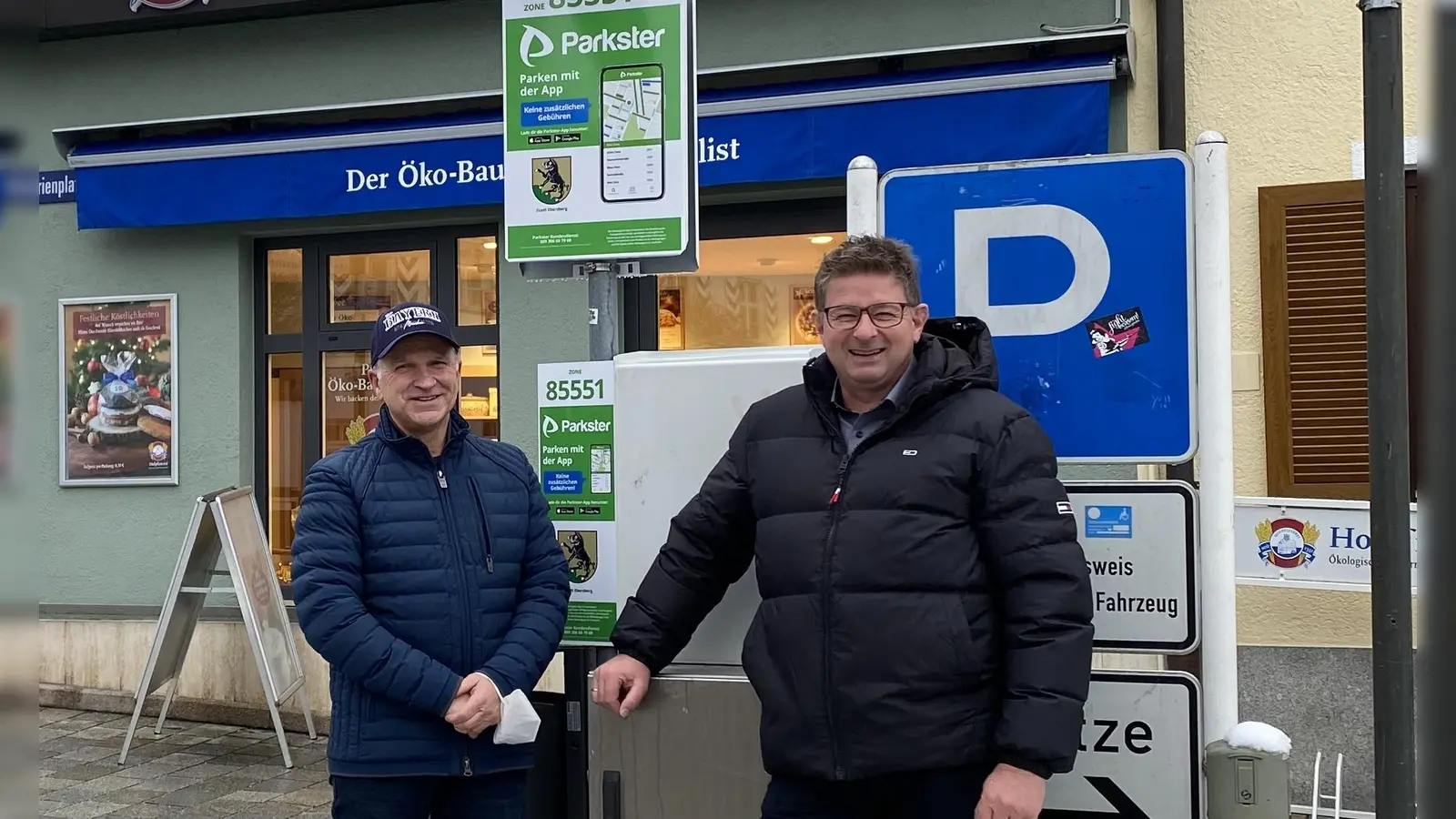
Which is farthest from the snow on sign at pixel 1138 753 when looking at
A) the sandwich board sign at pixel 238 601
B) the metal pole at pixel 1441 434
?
the sandwich board sign at pixel 238 601

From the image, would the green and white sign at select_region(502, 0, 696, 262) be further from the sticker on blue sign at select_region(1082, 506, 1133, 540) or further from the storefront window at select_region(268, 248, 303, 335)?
the storefront window at select_region(268, 248, 303, 335)

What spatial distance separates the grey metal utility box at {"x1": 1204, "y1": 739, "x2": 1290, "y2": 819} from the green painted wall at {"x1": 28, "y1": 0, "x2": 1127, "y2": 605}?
5.22 m

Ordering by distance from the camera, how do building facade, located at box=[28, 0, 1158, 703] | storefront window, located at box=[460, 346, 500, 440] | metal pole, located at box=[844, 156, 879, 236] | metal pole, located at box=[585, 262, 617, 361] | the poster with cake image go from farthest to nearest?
the poster with cake image < storefront window, located at box=[460, 346, 500, 440] < building facade, located at box=[28, 0, 1158, 703] < metal pole, located at box=[585, 262, 617, 361] < metal pole, located at box=[844, 156, 879, 236]

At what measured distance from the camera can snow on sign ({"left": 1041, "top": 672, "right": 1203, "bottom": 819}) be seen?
10.5 ft

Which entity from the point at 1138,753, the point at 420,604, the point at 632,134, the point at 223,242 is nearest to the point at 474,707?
the point at 420,604

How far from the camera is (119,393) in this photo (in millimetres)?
8359

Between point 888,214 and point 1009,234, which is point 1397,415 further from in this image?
point 888,214

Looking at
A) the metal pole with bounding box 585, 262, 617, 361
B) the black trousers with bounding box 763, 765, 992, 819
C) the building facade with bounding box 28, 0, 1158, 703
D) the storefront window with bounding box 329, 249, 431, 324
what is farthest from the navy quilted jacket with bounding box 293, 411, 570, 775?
the storefront window with bounding box 329, 249, 431, 324

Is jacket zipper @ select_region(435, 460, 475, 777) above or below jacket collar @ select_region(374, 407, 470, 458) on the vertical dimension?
below

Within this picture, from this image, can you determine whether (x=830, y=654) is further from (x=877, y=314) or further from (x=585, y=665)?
(x=585, y=665)

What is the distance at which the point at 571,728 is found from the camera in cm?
382

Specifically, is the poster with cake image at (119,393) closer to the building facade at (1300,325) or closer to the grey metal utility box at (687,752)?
the grey metal utility box at (687,752)

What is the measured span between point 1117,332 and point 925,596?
1.08 meters

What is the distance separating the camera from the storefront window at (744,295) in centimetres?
732
